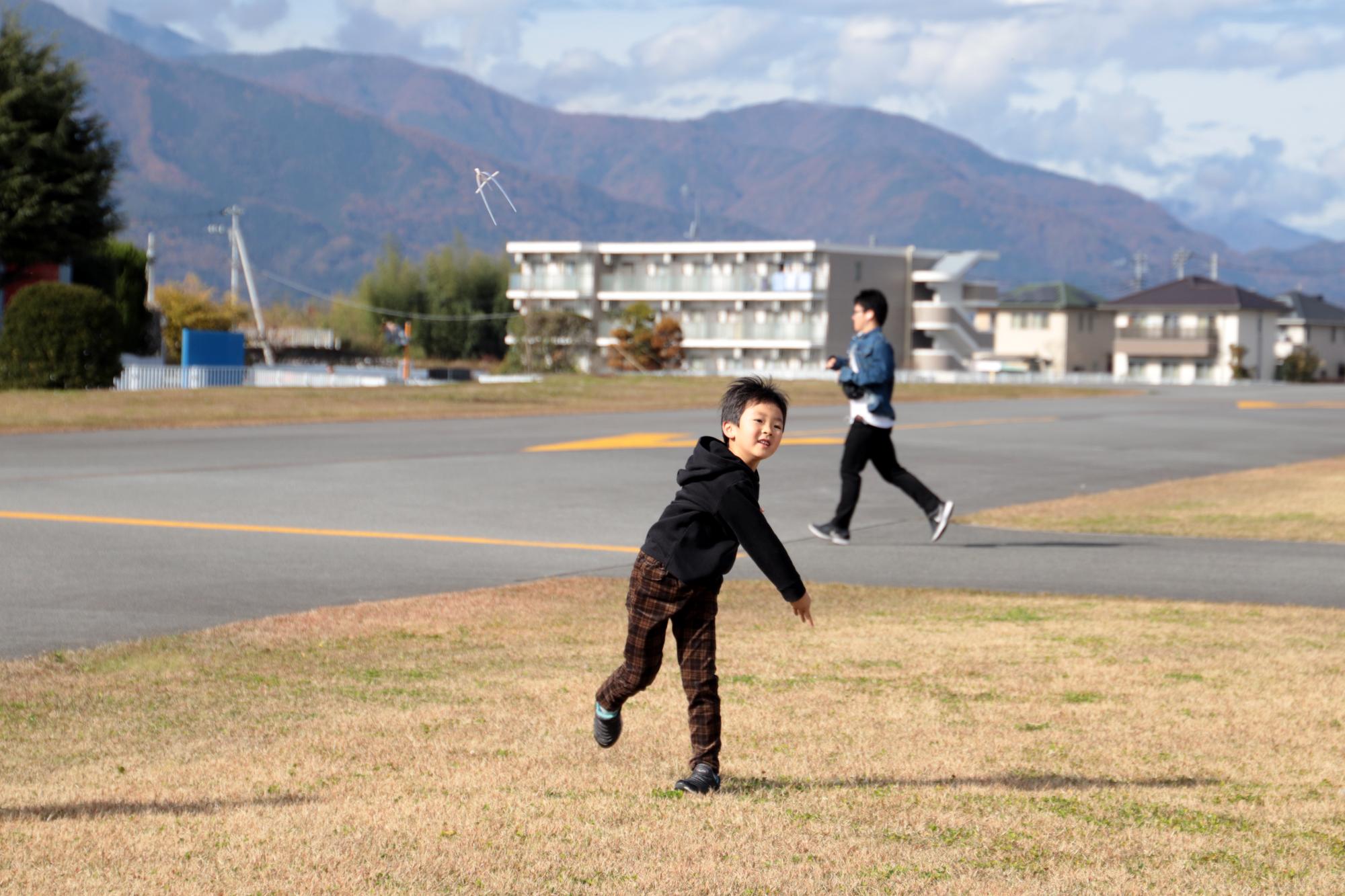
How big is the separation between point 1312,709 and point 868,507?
367 inches

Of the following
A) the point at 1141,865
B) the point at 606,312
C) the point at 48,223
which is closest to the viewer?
the point at 1141,865

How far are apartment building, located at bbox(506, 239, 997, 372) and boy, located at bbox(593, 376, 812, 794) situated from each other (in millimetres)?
90252

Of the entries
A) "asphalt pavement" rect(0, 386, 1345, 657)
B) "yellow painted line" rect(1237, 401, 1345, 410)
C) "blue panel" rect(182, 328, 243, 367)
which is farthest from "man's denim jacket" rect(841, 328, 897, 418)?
"yellow painted line" rect(1237, 401, 1345, 410)

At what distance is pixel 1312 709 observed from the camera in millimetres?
6730

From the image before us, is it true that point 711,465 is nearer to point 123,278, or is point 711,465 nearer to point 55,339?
point 55,339

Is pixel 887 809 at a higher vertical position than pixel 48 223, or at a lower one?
lower

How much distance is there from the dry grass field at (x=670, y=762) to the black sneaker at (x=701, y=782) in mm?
61

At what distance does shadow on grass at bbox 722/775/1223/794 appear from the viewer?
543 centimetres

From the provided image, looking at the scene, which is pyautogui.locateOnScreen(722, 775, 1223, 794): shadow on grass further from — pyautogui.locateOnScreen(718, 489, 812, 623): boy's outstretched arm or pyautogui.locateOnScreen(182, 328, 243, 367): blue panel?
pyautogui.locateOnScreen(182, 328, 243, 367): blue panel

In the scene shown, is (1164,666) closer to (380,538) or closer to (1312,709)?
(1312,709)

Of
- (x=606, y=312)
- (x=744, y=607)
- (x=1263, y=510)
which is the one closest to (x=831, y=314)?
(x=606, y=312)

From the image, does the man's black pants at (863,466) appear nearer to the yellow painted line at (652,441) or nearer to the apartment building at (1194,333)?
the yellow painted line at (652,441)

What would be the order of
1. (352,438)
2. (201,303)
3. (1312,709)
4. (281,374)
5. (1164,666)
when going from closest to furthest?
(1312,709) → (1164,666) → (352,438) → (281,374) → (201,303)

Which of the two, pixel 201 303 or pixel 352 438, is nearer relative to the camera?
pixel 352 438
